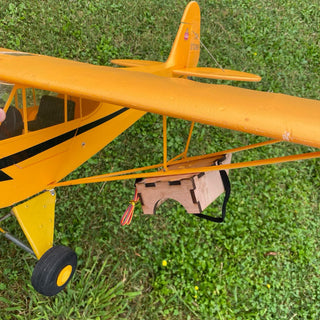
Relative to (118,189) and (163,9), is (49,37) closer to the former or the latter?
(163,9)

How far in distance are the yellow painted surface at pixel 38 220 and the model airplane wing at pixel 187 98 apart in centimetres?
123

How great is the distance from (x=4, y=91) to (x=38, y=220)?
1.23 metres

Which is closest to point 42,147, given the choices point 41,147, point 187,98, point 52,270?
point 41,147

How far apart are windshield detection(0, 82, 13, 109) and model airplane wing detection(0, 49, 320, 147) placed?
0.58 ft

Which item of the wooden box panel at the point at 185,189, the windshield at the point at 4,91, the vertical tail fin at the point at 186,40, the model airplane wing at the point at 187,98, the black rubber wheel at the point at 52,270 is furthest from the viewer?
the vertical tail fin at the point at 186,40

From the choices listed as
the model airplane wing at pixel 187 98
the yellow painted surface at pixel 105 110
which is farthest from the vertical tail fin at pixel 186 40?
the model airplane wing at pixel 187 98

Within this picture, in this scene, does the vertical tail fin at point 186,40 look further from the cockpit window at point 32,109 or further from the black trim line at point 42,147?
the cockpit window at point 32,109

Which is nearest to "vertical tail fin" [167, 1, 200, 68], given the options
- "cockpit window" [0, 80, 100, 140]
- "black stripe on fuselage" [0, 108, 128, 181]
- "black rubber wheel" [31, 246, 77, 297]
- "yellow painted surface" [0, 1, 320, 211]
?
"yellow painted surface" [0, 1, 320, 211]

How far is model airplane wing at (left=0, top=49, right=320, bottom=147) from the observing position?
1.52m

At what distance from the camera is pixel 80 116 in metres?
2.73

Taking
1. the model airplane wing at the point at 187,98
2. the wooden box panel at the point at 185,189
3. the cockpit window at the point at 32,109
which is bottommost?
the wooden box panel at the point at 185,189

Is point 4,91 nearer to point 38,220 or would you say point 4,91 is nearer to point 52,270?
point 38,220

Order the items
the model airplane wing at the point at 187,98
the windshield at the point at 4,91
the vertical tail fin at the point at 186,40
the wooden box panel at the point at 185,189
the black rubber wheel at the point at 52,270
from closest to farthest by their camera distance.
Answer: the model airplane wing at the point at 187,98
the windshield at the point at 4,91
the wooden box panel at the point at 185,189
the black rubber wheel at the point at 52,270
the vertical tail fin at the point at 186,40

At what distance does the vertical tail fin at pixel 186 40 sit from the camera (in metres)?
3.60
